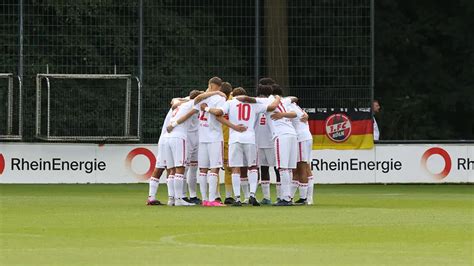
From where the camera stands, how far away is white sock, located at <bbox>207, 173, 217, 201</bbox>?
2289 centimetres

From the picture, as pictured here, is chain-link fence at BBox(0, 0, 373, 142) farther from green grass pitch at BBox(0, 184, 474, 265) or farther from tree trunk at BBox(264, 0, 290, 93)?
green grass pitch at BBox(0, 184, 474, 265)

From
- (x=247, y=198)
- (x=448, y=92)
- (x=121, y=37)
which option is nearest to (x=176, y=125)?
(x=247, y=198)

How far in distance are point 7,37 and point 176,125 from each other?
1261 cm

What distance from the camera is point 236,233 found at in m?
17.0

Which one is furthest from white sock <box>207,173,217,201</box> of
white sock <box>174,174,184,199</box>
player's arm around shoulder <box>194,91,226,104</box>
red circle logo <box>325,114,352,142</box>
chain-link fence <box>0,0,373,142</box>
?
red circle logo <box>325,114,352,142</box>

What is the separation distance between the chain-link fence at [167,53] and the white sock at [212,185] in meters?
10.7

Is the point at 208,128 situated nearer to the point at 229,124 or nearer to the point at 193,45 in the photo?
the point at 229,124

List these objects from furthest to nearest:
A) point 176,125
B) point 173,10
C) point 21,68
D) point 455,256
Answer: point 173,10
point 21,68
point 176,125
point 455,256

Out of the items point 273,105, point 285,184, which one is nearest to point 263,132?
point 273,105

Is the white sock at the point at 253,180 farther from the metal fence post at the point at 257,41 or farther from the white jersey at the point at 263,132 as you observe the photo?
the metal fence post at the point at 257,41

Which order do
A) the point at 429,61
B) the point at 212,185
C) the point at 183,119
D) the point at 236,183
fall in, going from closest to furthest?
the point at 236,183 → the point at 212,185 → the point at 183,119 → the point at 429,61

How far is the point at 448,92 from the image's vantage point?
4603cm

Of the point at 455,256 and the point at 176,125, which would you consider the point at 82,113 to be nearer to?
the point at 176,125

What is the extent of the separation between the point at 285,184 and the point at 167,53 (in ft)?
40.8
